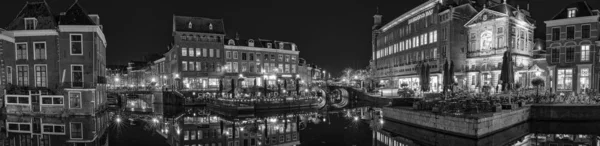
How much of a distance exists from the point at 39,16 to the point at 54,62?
13.8 feet

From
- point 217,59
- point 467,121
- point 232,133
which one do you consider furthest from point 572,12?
point 217,59

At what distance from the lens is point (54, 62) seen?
97.7 feet

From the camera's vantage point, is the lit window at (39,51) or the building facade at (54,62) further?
the lit window at (39,51)

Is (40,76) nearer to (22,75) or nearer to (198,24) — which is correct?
(22,75)

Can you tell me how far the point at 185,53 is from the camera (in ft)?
190

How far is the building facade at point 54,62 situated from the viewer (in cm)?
2916

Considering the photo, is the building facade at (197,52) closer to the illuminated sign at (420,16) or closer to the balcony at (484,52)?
the illuminated sign at (420,16)

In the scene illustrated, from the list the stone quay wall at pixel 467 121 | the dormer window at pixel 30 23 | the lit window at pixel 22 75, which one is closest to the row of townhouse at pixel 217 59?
the lit window at pixel 22 75

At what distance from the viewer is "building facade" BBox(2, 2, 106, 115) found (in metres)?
29.2

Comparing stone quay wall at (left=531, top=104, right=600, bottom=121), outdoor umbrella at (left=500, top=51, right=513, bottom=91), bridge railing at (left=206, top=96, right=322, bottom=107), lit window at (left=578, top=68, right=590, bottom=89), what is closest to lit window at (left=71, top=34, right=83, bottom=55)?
bridge railing at (left=206, top=96, right=322, bottom=107)

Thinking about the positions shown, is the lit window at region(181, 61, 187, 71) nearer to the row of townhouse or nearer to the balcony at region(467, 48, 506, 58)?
the row of townhouse

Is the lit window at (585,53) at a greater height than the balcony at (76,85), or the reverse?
the lit window at (585,53)

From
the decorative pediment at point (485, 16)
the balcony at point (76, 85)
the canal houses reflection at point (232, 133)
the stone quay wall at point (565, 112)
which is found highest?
the decorative pediment at point (485, 16)

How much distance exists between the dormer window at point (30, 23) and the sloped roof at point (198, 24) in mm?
26955
